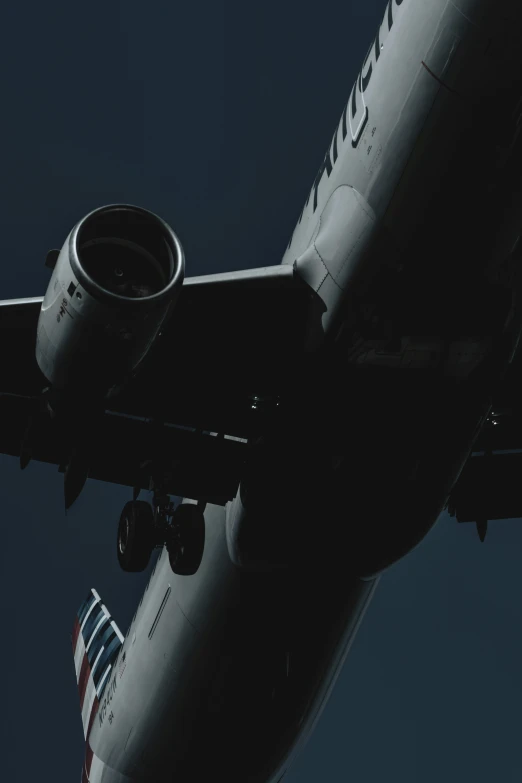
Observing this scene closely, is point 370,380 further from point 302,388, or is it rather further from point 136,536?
point 136,536

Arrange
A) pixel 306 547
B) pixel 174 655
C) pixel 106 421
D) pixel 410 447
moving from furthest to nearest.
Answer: pixel 174 655, pixel 106 421, pixel 306 547, pixel 410 447

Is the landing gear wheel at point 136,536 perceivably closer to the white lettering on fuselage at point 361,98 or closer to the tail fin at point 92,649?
the white lettering on fuselage at point 361,98

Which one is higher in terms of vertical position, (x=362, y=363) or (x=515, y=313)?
(x=515, y=313)

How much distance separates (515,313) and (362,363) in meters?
1.99

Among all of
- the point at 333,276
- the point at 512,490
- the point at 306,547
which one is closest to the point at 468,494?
the point at 512,490

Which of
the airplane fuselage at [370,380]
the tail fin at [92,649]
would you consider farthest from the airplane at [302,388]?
the tail fin at [92,649]

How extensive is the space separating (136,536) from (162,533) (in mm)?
481

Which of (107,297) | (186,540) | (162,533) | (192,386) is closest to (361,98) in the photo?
(107,297)

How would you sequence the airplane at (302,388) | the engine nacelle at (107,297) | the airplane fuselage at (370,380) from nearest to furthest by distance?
the airplane fuselage at (370,380), the airplane at (302,388), the engine nacelle at (107,297)

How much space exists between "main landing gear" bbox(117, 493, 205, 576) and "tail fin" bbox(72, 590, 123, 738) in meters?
7.00

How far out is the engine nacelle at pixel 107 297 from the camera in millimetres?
12961

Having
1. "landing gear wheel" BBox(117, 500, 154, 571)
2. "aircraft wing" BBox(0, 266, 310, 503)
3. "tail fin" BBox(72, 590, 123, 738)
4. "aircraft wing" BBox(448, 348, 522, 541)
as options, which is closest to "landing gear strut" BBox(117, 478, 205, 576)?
"landing gear wheel" BBox(117, 500, 154, 571)

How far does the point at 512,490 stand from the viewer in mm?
19219

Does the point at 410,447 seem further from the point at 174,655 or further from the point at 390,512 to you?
the point at 174,655
